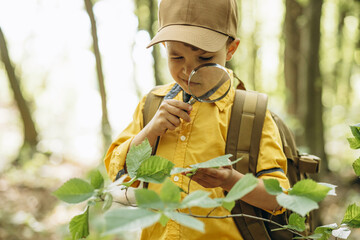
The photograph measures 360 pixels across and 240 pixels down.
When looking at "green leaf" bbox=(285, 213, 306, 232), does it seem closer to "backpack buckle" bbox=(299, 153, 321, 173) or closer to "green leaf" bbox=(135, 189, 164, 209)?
"green leaf" bbox=(135, 189, 164, 209)

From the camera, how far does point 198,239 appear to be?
1.58m

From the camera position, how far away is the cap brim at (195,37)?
1504mm

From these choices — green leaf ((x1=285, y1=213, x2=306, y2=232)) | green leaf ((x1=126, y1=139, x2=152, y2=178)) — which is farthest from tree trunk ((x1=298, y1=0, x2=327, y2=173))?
green leaf ((x1=126, y1=139, x2=152, y2=178))

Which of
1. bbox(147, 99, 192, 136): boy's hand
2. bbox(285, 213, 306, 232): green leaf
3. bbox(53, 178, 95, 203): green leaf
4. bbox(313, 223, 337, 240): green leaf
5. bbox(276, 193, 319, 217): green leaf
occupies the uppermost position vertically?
bbox(276, 193, 319, 217): green leaf

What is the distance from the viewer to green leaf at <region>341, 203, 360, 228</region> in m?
1.06

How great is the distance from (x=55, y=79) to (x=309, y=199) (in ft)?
54.5

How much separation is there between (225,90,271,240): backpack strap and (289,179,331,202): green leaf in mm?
751

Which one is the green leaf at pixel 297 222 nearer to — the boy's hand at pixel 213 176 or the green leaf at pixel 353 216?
the green leaf at pixel 353 216

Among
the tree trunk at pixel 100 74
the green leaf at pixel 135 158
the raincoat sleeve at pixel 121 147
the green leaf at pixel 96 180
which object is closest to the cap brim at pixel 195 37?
the raincoat sleeve at pixel 121 147

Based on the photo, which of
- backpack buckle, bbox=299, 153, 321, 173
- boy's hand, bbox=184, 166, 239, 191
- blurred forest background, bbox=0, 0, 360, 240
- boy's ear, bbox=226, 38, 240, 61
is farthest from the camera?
blurred forest background, bbox=0, 0, 360, 240

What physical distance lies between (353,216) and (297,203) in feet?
1.48

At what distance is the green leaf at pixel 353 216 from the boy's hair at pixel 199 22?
0.88m

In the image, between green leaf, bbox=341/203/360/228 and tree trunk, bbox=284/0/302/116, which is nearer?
green leaf, bbox=341/203/360/228

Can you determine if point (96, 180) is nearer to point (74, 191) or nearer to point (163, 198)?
point (74, 191)
